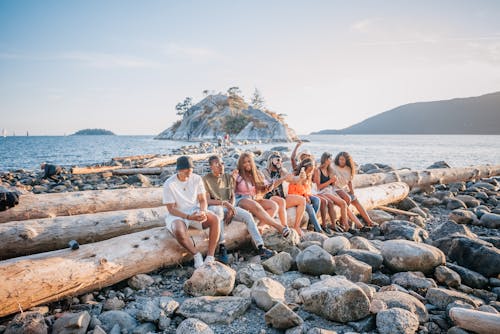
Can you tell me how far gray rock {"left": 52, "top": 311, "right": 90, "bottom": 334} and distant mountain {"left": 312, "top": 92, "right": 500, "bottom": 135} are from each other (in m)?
155

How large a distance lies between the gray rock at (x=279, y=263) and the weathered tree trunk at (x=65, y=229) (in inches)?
85.7

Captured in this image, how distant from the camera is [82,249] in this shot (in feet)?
12.2

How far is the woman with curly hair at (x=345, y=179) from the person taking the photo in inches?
280

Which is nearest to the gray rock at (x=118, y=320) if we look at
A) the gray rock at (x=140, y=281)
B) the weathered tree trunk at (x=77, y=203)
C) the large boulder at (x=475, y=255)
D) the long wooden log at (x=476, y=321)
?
the gray rock at (x=140, y=281)

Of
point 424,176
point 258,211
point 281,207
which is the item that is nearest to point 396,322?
point 258,211

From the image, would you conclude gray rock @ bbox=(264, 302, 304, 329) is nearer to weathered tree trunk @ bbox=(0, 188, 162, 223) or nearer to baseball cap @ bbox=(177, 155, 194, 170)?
baseball cap @ bbox=(177, 155, 194, 170)

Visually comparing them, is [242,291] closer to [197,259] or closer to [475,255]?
[197,259]

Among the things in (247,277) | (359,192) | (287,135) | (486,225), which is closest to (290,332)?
(247,277)

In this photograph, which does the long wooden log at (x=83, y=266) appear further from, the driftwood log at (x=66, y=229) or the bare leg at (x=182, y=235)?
the driftwood log at (x=66, y=229)

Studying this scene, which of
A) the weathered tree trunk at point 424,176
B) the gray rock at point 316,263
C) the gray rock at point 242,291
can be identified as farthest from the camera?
the weathered tree trunk at point 424,176

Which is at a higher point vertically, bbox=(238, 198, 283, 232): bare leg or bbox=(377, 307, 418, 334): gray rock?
bbox=(238, 198, 283, 232): bare leg

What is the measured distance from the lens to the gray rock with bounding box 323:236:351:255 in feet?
15.9

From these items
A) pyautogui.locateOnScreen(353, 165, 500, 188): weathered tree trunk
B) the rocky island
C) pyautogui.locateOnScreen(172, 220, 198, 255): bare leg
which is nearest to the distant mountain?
the rocky island

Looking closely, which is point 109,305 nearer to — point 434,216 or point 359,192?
point 359,192
